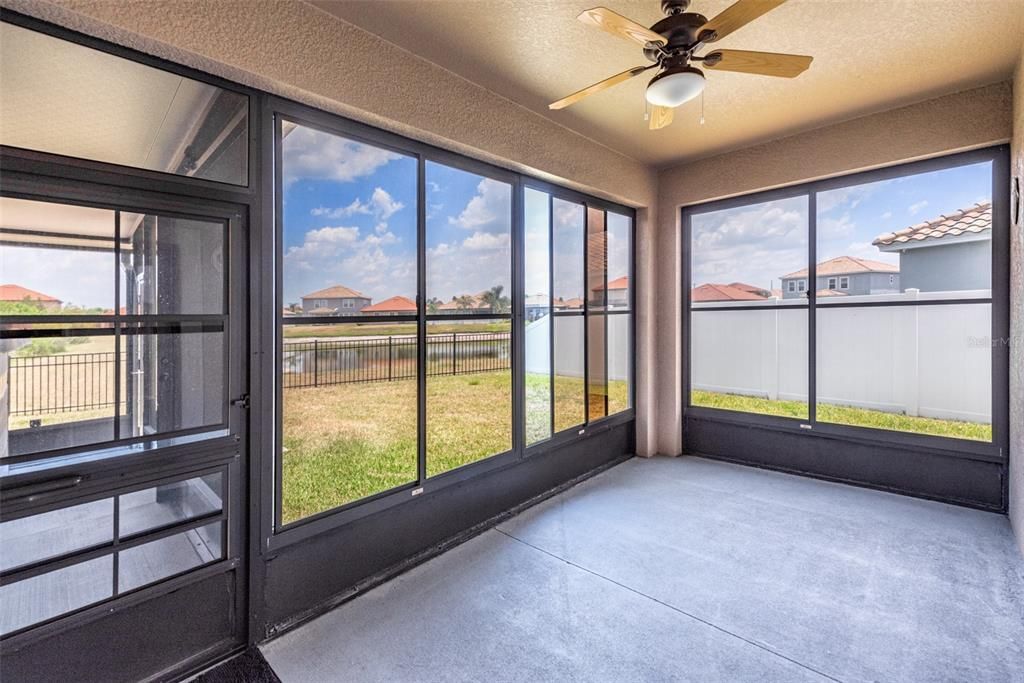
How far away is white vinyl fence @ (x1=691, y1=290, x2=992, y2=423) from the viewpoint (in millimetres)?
3654

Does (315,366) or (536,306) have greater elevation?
(536,306)

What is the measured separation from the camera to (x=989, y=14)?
2.42 meters

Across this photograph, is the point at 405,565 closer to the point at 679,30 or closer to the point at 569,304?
the point at 569,304

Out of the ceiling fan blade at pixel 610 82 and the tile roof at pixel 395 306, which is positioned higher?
the ceiling fan blade at pixel 610 82

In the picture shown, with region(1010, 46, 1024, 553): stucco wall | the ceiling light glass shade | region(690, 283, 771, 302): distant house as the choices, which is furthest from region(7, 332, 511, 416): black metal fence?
region(1010, 46, 1024, 553): stucco wall

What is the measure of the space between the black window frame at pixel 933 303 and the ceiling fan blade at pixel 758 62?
8.04 feet

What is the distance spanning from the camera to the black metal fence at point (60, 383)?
1.65m

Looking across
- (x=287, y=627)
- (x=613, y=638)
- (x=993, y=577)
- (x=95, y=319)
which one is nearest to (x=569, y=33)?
(x=95, y=319)

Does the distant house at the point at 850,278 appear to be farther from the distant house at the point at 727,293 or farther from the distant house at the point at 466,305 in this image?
the distant house at the point at 466,305

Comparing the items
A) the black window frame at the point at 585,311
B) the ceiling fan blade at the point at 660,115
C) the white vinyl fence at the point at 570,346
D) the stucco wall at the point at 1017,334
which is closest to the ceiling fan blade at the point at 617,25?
the ceiling fan blade at the point at 660,115

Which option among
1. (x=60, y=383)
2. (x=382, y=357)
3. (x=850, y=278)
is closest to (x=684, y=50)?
(x=382, y=357)

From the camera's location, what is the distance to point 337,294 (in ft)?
8.81

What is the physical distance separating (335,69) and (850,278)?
4574 mm

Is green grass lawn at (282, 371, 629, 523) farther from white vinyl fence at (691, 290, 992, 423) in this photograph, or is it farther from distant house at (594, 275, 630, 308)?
white vinyl fence at (691, 290, 992, 423)
